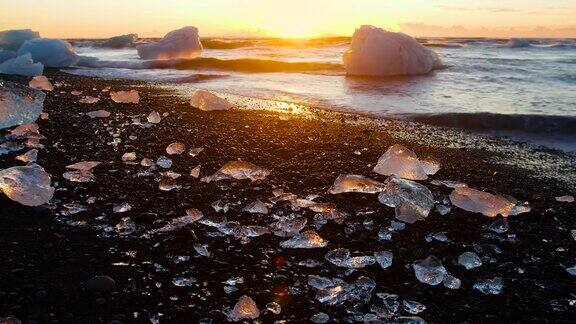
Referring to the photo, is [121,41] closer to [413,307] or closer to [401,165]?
[401,165]

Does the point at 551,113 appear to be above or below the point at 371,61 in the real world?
below

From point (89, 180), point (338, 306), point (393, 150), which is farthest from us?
point (393, 150)

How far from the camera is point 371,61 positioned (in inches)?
468

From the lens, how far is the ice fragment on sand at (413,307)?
172cm

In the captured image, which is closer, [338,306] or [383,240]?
[338,306]

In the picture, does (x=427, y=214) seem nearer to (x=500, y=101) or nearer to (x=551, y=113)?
(x=551, y=113)

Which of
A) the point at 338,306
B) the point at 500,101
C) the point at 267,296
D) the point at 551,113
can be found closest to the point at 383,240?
the point at 338,306

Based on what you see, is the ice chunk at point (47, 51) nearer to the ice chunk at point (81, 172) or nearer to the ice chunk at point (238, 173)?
the ice chunk at point (81, 172)

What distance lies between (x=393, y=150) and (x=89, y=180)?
217cm

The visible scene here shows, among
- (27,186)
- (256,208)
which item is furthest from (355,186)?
(27,186)

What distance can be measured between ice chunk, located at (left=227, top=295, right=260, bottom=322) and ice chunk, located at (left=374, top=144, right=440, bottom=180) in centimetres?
187

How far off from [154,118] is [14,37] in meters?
12.9

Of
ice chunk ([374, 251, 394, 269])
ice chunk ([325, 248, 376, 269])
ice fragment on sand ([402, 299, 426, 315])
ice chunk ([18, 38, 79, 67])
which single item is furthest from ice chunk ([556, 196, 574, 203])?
ice chunk ([18, 38, 79, 67])

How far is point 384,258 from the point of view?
82.4 inches
